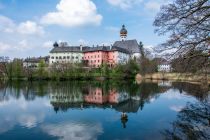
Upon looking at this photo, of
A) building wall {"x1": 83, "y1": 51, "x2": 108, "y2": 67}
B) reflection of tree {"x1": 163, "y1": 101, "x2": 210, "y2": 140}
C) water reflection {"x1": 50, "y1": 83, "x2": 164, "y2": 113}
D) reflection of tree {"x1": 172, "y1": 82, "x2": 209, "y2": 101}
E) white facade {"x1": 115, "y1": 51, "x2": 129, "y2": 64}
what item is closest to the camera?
reflection of tree {"x1": 163, "y1": 101, "x2": 210, "y2": 140}

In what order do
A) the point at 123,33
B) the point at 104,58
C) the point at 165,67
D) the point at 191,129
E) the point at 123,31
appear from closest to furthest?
the point at 191,129
the point at 165,67
the point at 104,58
the point at 123,31
the point at 123,33

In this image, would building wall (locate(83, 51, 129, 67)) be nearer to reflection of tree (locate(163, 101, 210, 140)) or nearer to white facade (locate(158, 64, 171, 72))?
white facade (locate(158, 64, 171, 72))

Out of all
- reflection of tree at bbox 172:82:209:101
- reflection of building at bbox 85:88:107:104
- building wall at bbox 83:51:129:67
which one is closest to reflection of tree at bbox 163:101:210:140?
reflection of tree at bbox 172:82:209:101

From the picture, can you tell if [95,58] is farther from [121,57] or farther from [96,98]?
[96,98]

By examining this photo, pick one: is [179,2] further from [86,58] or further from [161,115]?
[86,58]

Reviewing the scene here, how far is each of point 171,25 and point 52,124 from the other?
8.87 metres

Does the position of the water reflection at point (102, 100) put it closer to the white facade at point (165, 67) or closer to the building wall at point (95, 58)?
the white facade at point (165, 67)

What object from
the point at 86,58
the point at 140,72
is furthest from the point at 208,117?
the point at 86,58

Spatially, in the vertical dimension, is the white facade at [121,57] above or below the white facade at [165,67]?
above

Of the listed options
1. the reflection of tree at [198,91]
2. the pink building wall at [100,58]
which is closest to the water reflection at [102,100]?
the reflection of tree at [198,91]

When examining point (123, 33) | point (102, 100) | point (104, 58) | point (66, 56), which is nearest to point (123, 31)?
point (123, 33)

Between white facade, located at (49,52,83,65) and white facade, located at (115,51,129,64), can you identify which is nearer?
white facade, located at (115,51,129,64)

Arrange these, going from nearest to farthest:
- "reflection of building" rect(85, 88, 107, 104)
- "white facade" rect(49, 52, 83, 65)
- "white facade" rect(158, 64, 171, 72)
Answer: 1. "white facade" rect(158, 64, 171, 72)
2. "reflection of building" rect(85, 88, 107, 104)
3. "white facade" rect(49, 52, 83, 65)

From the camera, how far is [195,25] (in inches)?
424
